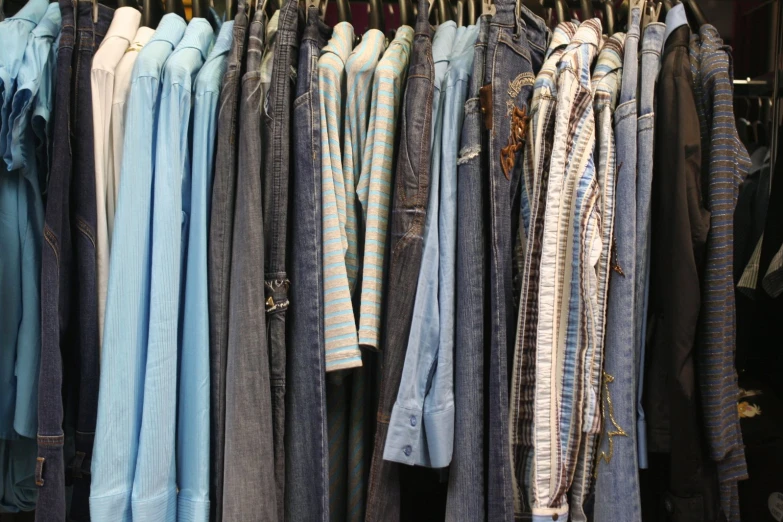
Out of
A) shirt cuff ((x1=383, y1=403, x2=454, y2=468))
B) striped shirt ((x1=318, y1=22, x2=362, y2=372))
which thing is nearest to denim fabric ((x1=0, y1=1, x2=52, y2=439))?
striped shirt ((x1=318, y1=22, x2=362, y2=372))

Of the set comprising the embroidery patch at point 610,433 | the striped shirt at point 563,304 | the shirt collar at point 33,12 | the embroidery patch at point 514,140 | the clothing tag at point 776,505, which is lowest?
the clothing tag at point 776,505

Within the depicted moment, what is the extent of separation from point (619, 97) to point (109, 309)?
882 millimetres

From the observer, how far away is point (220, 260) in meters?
0.90

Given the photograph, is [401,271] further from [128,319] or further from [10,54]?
[10,54]

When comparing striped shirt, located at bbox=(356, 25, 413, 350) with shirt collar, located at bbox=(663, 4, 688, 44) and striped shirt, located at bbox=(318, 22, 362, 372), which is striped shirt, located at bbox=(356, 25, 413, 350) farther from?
shirt collar, located at bbox=(663, 4, 688, 44)

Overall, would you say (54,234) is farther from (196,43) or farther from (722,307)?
(722,307)

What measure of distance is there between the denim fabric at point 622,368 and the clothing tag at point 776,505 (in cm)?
45

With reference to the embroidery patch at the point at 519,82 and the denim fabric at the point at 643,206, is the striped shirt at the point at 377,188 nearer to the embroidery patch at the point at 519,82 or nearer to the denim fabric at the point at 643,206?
the embroidery patch at the point at 519,82

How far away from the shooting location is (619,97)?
973 millimetres

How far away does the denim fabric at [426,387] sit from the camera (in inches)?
33.6

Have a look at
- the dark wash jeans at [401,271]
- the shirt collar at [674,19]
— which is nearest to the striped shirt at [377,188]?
the dark wash jeans at [401,271]

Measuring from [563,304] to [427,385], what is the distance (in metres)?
0.24

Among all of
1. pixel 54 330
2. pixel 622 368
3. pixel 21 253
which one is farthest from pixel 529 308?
pixel 21 253

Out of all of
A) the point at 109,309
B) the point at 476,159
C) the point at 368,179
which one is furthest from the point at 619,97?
the point at 109,309
